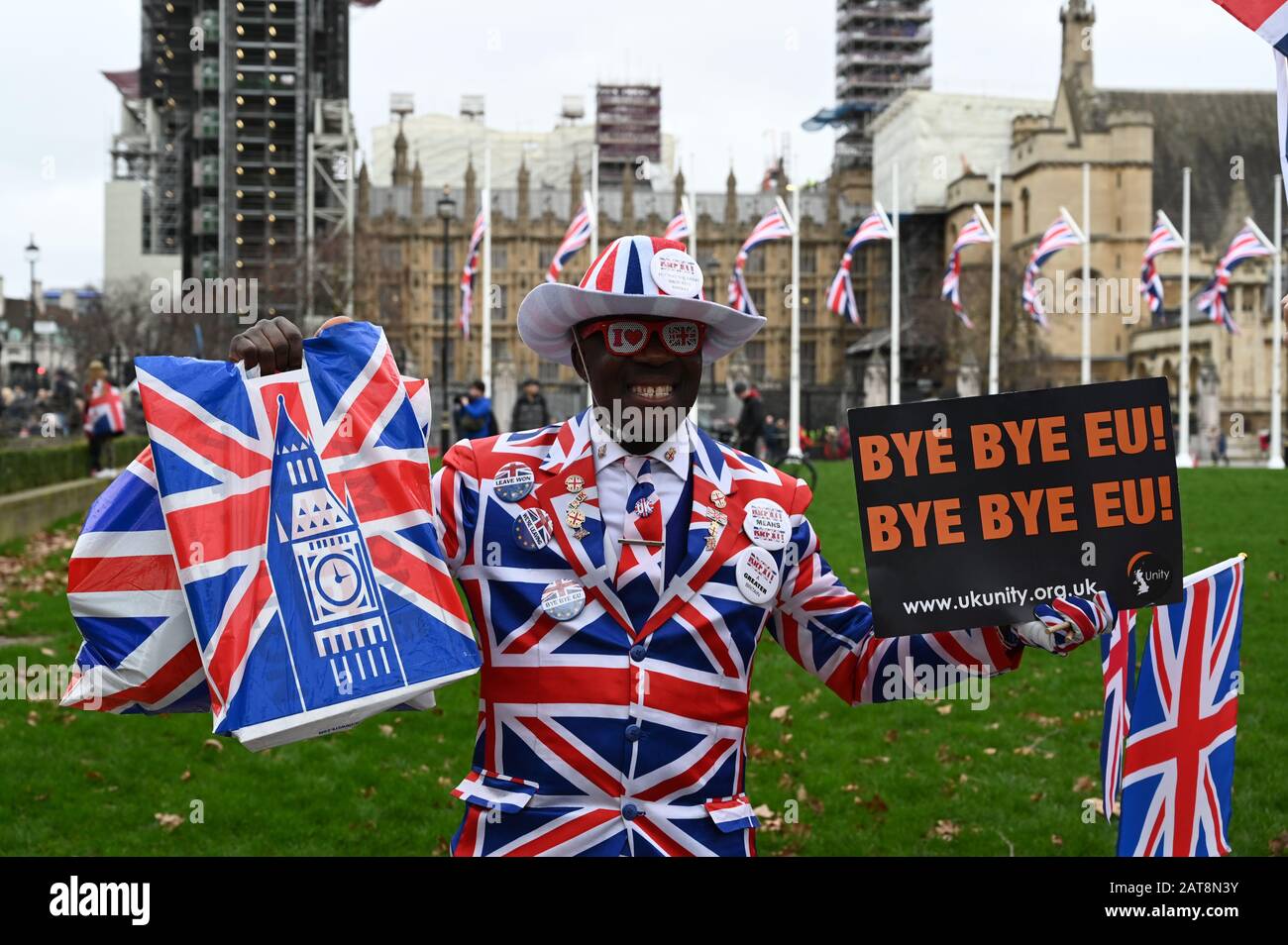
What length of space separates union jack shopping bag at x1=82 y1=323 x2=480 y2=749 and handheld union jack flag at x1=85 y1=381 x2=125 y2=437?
1742 cm

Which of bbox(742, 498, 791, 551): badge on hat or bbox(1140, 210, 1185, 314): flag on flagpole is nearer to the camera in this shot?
bbox(742, 498, 791, 551): badge on hat

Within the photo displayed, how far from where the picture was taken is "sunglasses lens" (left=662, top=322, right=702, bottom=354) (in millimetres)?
2846

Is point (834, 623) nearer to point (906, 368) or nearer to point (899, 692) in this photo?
point (899, 692)

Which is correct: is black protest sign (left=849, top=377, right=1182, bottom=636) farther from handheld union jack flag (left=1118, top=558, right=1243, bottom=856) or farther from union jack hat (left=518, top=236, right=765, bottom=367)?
handheld union jack flag (left=1118, top=558, right=1243, bottom=856)

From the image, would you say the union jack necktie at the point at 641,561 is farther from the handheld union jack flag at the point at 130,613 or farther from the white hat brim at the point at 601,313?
the handheld union jack flag at the point at 130,613

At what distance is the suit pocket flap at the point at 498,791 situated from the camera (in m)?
2.71

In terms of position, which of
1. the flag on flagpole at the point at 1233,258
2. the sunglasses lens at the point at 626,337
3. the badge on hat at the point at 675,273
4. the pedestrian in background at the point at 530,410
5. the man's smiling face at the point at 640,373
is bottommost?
the man's smiling face at the point at 640,373

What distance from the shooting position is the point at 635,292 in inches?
110

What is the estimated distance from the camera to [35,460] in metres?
16.7

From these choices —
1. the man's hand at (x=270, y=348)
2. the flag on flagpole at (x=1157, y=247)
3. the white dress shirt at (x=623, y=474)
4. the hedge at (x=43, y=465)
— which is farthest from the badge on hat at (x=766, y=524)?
the flag on flagpole at (x=1157, y=247)

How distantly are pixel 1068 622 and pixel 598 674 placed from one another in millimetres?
915

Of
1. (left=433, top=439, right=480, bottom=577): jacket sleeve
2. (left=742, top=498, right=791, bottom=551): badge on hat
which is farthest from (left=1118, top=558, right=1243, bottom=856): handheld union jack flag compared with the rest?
(left=433, top=439, right=480, bottom=577): jacket sleeve

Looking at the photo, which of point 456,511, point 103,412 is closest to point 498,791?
point 456,511
